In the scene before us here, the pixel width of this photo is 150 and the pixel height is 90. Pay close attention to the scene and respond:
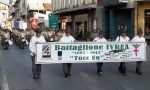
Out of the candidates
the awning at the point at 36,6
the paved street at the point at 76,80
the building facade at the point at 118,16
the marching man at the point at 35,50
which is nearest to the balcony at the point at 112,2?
the building facade at the point at 118,16

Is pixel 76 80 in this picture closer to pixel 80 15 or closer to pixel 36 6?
pixel 80 15

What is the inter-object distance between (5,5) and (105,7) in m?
147

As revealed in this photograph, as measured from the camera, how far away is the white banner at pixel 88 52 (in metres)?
15.7

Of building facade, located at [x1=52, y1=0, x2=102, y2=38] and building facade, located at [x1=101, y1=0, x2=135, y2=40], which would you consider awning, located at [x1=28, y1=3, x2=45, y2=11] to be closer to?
building facade, located at [x1=52, y1=0, x2=102, y2=38]

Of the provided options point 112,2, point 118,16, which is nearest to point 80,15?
point 118,16

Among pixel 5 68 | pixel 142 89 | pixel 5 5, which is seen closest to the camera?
pixel 142 89

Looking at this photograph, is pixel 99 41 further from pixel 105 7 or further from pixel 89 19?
pixel 89 19

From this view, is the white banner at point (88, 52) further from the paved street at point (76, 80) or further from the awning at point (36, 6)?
the awning at point (36, 6)

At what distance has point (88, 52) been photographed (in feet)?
53.1

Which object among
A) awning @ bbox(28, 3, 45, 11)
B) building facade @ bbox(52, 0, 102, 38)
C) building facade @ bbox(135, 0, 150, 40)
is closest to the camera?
building facade @ bbox(135, 0, 150, 40)

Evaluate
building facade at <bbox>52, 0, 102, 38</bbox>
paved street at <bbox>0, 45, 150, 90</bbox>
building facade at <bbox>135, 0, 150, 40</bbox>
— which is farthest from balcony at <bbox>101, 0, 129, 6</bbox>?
paved street at <bbox>0, 45, 150, 90</bbox>

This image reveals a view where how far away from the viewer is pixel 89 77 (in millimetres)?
15336

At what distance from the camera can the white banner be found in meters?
15.7

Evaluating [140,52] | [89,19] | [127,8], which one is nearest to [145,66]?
[140,52]
